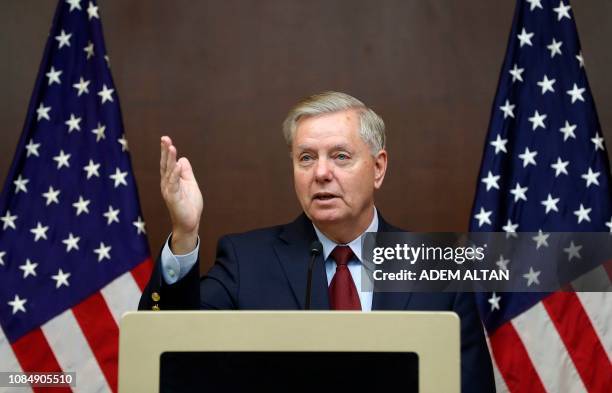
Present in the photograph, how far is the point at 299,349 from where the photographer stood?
1124 mm

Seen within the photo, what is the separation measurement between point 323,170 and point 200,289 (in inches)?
19.8

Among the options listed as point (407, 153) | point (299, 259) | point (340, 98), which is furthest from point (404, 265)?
point (407, 153)

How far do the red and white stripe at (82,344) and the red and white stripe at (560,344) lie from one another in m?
1.57

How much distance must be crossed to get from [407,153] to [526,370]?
1145 millimetres

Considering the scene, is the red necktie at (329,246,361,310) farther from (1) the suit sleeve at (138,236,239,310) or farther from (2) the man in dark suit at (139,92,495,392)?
(1) the suit sleeve at (138,236,239,310)

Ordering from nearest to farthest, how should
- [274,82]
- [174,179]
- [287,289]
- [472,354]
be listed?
[174,179], [472,354], [287,289], [274,82]

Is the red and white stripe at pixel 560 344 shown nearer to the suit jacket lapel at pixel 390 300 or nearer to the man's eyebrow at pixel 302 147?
the suit jacket lapel at pixel 390 300

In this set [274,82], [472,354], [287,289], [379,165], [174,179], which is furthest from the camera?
[274,82]

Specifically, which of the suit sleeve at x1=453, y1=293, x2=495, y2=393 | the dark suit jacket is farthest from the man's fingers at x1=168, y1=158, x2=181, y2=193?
the suit sleeve at x1=453, y1=293, x2=495, y2=393

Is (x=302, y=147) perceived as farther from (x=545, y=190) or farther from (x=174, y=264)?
(x=545, y=190)

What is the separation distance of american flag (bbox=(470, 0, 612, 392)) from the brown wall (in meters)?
0.42

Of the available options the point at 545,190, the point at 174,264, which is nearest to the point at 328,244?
the point at 174,264

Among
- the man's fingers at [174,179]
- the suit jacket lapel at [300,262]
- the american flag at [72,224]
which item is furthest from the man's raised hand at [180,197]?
the american flag at [72,224]

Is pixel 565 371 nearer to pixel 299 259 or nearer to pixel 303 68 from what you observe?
pixel 299 259
